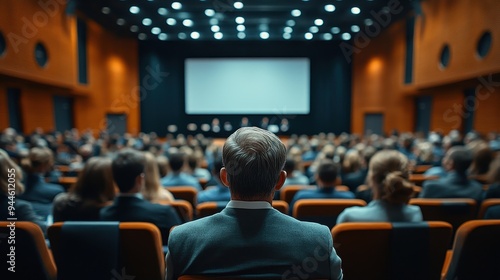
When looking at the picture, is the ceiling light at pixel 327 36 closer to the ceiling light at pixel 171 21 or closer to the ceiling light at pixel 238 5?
the ceiling light at pixel 238 5

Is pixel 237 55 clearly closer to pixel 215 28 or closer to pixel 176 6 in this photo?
pixel 215 28

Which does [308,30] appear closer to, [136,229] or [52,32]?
[52,32]

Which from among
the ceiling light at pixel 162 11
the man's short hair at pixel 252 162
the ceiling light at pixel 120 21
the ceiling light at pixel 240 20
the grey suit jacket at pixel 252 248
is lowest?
the grey suit jacket at pixel 252 248

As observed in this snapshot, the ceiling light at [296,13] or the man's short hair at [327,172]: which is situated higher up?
the ceiling light at [296,13]

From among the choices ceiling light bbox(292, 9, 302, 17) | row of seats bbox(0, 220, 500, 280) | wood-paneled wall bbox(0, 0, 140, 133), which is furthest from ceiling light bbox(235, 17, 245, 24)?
row of seats bbox(0, 220, 500, 280)

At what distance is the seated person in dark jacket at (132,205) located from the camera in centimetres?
213

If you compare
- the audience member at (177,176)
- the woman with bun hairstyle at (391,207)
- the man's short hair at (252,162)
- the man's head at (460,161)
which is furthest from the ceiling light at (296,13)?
the man's short hair at (252,162)

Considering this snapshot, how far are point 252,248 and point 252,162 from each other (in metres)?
0.24

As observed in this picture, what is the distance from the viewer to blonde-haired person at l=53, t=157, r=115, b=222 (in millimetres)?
2252

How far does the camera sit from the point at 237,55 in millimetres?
16062

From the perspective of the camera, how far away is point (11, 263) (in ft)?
5.46

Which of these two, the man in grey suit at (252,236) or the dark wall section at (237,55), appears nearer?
the man in grey suit at (252,236)

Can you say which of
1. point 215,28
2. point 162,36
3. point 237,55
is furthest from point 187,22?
point 237,55

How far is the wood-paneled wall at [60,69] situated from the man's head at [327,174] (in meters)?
8.33
